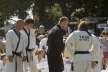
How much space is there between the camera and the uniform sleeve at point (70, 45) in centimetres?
1074

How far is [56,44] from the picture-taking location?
11.6 meters

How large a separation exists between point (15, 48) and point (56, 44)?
4.10 feet

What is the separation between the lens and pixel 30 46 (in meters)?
12.7

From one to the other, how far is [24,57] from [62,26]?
5.18 ft

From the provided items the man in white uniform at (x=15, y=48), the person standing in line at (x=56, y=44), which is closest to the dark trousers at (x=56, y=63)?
the person standing in line at (x=56, y=44)

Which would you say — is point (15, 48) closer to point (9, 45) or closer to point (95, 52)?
point (9, 45)

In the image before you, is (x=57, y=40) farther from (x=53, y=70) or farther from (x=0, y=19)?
(x=0, y=19)

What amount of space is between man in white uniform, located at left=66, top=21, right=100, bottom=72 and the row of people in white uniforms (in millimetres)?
1771

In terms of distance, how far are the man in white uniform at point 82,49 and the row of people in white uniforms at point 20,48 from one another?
1.77 metres

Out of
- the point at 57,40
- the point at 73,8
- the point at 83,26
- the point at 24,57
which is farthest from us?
the point at 73,8

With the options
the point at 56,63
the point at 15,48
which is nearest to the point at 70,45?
the point at 56,63

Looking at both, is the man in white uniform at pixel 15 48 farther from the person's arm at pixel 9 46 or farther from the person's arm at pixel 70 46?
the person's arm at pixel 70 46

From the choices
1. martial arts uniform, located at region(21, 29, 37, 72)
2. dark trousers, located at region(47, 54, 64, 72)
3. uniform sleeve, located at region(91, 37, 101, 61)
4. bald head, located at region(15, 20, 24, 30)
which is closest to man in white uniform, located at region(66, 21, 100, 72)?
uniform sleeve, located at region(91, 37, 101, 61)

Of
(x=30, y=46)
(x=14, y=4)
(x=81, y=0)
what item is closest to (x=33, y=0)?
(x=14, y=4)
